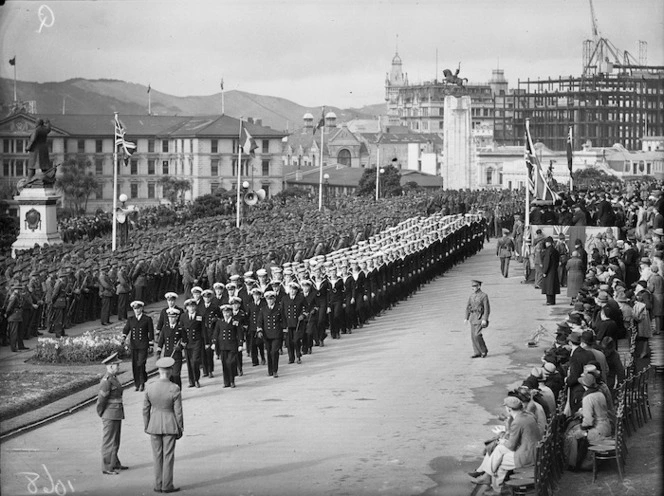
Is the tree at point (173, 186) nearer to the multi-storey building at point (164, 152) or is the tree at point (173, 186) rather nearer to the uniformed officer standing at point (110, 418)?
the multi-storey building at point (164, 152)

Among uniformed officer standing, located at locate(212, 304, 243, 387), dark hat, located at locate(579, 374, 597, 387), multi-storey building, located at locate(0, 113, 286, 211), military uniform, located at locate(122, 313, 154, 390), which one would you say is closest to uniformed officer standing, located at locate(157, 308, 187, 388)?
military uniform, located at locate(122, 313, 154, 390)

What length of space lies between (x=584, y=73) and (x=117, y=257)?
132715 millimetres

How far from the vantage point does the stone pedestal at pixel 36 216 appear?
42812mm

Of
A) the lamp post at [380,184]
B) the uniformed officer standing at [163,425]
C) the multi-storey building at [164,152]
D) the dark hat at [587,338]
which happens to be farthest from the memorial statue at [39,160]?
the multi-storey building at [164,152]

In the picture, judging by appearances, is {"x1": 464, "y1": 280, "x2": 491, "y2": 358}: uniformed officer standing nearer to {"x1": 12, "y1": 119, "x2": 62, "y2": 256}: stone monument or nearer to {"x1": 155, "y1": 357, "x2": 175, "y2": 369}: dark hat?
{"x1": 155, "y1": 357, "x2": 175, "y2": 369}: dark hat

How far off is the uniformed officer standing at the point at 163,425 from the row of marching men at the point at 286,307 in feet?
12.8

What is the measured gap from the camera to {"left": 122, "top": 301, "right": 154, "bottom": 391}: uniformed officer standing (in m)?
19.0

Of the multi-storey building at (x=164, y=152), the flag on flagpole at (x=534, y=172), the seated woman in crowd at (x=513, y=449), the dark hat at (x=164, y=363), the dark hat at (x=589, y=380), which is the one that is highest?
the multi-storey building at (x=164, y=152)

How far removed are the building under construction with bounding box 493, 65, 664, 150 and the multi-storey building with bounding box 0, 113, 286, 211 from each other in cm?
4828

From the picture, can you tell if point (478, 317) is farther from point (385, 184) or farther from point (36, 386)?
point (385, 184)

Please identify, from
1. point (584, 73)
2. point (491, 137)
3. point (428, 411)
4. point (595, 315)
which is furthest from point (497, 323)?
point (491, 137)

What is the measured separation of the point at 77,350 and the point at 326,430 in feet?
23.4

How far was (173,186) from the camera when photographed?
10188 centimetres

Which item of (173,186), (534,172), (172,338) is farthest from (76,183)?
(172,338)
